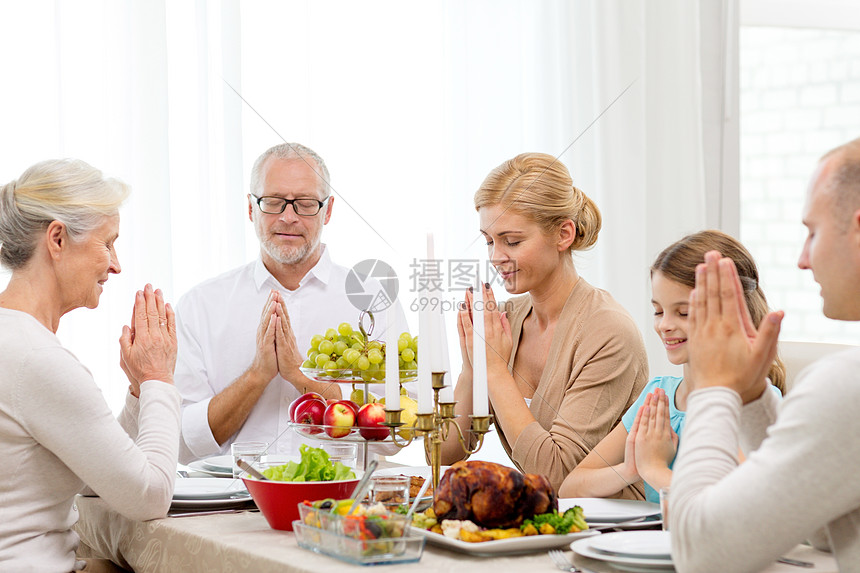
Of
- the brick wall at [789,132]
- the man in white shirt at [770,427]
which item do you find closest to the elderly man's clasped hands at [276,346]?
the man in white shirt at [770,427]

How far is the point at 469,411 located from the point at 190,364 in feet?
2.68

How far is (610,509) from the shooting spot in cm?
138

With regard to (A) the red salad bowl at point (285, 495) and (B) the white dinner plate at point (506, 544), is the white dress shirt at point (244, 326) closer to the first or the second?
(A) the red salad bowl at point (285, 495)

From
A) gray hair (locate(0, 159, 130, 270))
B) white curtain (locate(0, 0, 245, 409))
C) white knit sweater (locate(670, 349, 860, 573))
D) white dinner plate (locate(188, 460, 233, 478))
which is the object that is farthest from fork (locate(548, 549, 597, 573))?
white curtain (locate(0, 0, 245, 409))

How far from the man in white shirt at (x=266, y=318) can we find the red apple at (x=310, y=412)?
1.97ft

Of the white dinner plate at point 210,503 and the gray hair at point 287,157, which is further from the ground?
the gray hair at point 287,157

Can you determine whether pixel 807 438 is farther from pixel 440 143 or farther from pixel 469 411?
pixel 440 143

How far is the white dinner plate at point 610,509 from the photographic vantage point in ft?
4.27

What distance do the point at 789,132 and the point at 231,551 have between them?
→ 3.23 m

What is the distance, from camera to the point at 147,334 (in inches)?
63.5

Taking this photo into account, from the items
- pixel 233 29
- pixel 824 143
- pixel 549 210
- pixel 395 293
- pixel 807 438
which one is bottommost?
pixel 807 438

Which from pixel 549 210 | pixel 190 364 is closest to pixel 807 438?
pixel 549 210

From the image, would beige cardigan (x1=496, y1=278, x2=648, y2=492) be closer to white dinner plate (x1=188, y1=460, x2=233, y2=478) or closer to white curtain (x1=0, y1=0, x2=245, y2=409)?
white dinner plate (x1=188, y1=460, x2=233, y2=478)

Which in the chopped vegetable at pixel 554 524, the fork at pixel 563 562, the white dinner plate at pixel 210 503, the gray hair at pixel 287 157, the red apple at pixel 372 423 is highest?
the gray hair at pixel 287 157
